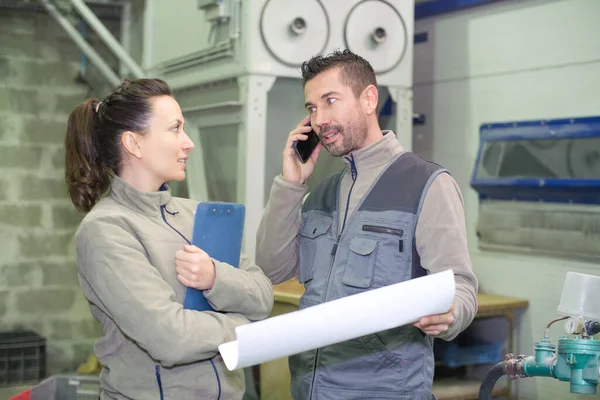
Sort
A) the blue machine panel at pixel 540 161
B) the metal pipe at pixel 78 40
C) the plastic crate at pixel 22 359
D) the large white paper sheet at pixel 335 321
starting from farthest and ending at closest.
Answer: the metal pipe at pixel 78 40, the plastic crate at pixel 22 359, the blue machine panel at pixel 540 161, the large white paper sheet at pixel 335 321

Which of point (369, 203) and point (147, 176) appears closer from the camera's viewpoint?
point (147, 176)

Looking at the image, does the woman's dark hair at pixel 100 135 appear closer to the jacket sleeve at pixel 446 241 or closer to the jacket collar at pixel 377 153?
the jacket collar at pixel 377 153

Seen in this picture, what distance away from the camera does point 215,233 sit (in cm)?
169

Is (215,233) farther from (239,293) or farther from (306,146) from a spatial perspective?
(306,146)

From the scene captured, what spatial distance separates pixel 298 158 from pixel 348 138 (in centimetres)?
18

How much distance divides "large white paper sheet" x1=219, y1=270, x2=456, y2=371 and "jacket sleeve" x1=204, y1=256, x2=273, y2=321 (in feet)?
1.18

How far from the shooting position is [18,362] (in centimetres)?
414

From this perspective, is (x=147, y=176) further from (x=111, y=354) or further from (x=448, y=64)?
(x=448, y=64)

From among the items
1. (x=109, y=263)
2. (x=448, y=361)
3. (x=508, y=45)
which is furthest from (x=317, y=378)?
(x=508, y=45)

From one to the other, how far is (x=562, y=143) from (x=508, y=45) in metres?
0.65

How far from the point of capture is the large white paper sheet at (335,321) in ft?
4.02

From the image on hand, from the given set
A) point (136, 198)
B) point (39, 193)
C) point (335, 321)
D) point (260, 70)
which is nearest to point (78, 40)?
point (39, 193)

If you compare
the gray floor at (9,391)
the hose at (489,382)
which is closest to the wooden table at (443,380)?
the hose at (489,382)

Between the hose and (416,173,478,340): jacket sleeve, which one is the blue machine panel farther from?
(416,173,478,340): jacket sleeve
